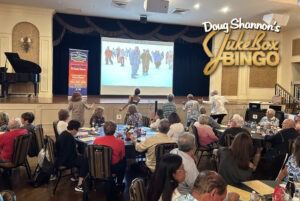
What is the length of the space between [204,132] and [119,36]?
8918 mm

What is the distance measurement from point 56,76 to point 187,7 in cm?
661

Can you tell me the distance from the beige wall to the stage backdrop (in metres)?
0.82

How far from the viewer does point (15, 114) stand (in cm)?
939

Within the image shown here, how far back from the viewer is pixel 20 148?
4816mm

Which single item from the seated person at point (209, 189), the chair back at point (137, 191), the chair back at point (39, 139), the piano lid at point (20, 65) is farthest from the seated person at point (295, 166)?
the piano lid at point (20, 65)

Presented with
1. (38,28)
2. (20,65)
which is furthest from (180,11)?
(20,65)

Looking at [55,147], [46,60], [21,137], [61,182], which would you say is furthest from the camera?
[46,60]

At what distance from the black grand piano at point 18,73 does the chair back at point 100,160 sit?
23.0ft

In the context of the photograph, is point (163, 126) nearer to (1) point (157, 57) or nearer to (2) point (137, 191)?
(2) point (137, 191)

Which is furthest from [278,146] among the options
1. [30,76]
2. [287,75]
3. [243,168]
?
[287,75]

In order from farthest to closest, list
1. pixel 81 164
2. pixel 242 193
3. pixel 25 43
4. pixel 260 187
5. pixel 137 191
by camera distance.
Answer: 1. pixel 25 43
2. pixel 81 164
3. pixel 260 187
4. pixel 242 193
5. pixel 137 191

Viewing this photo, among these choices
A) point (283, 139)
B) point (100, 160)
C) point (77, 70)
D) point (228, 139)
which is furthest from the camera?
point (77, 70)

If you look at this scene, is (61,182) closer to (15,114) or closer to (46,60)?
→ (15,114)

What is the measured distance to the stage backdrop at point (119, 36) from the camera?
1342cm
